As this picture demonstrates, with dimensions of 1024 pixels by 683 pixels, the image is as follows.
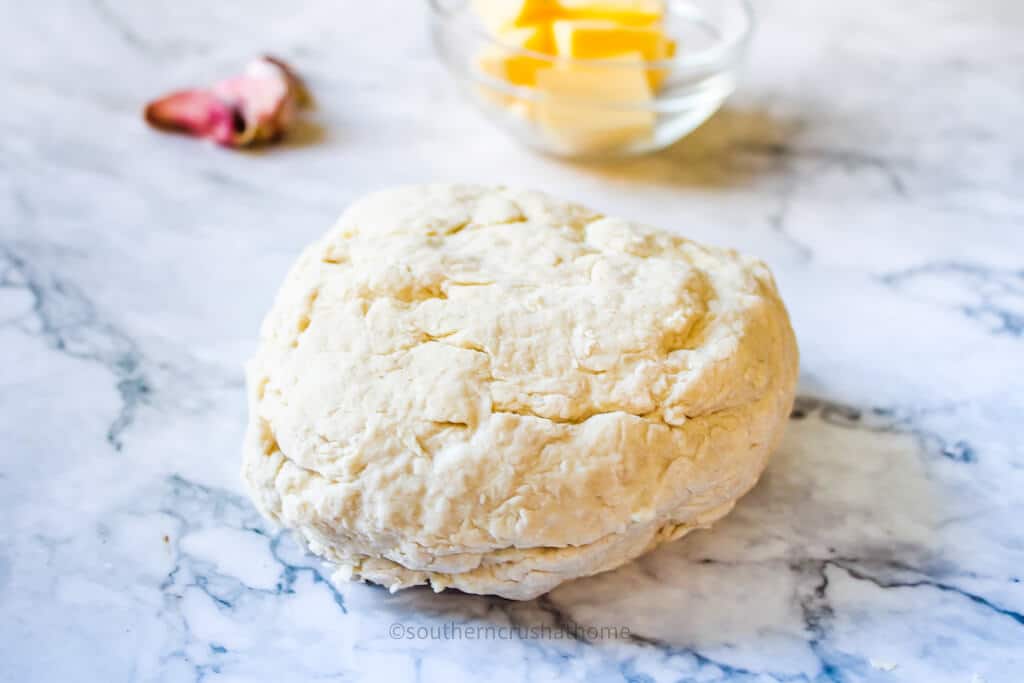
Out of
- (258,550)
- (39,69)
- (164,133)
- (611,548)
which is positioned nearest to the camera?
(611,548)

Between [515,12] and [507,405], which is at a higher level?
[515,12]

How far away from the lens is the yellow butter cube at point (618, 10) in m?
1.91

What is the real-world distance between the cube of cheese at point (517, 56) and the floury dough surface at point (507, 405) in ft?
2.03

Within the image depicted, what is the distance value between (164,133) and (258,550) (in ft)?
3.69

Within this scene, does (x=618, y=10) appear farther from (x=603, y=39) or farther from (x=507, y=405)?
(x=507, y=405)

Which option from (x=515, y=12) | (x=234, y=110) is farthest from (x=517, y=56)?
(x=234, y=110)

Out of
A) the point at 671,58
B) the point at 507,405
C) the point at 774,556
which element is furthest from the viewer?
the point at 671,58

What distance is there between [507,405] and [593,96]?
89cm

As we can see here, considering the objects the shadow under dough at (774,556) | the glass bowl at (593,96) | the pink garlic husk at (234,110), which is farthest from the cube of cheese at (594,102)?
the shadow under dough at (774,556)

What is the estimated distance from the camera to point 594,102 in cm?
185

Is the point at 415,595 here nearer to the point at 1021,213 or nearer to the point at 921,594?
the point at 921,594

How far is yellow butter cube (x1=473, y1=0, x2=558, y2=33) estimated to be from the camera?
1.89 m

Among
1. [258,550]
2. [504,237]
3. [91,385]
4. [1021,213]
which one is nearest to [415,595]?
[258,550]

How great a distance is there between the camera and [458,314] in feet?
4.10
